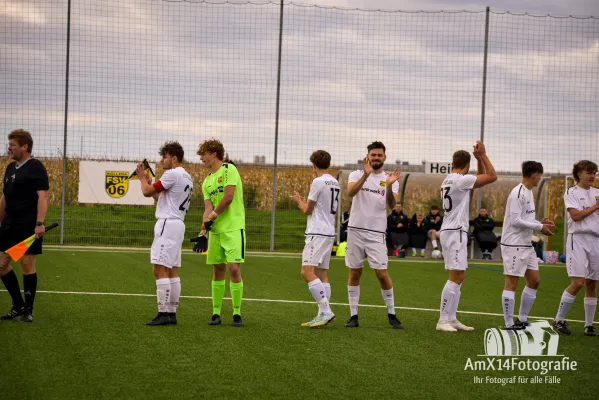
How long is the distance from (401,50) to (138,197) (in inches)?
350

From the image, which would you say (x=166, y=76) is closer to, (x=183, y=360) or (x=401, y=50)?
(x=401, y=50)

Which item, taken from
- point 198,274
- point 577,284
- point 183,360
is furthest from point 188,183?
point 198,274

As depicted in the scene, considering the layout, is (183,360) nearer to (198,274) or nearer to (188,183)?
(188,183)

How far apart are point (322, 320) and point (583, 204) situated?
11.8ft

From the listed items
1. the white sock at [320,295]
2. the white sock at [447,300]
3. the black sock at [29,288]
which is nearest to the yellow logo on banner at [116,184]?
the black sock at [29,288]

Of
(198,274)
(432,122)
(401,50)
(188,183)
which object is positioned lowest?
(198,274)

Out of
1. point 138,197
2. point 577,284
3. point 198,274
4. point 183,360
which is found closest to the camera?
point 183,360

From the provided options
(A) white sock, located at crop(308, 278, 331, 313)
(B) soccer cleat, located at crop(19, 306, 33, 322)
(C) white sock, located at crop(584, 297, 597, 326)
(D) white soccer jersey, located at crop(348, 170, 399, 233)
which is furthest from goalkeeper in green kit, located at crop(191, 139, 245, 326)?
(C) white sock, located at crop(584, 297, 597, 326)

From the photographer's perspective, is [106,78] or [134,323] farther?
[106,78]

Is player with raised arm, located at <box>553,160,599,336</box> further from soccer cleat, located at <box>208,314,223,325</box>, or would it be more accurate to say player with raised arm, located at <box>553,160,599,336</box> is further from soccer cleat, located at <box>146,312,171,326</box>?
soccer cleat, located at <box>146,312,171,326</box>

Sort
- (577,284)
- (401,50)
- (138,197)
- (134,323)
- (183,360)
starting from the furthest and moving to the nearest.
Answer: (401,50), (138,197), (577,284), (134,323), (183,360)

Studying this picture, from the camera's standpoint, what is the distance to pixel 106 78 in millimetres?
24422

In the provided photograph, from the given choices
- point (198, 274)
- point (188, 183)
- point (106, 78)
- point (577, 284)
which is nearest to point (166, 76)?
point (106, 78)

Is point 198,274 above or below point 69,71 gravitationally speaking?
below
